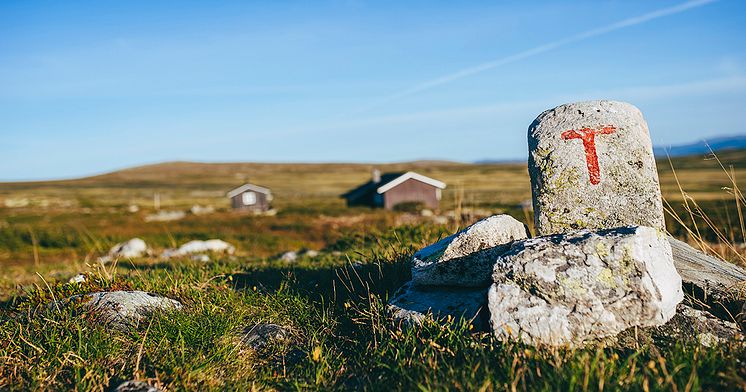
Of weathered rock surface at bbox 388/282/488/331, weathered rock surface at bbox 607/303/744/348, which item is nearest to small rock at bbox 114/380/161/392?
weathered rock surface at bbox 388/282/488/331

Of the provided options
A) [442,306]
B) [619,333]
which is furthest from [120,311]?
[619,333]

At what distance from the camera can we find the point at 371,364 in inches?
175

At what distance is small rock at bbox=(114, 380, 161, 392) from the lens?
12.7ft

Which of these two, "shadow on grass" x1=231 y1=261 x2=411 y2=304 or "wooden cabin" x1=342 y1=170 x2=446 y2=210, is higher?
"shadow on grass" x1=231 y1=261 x2=411 y2=304

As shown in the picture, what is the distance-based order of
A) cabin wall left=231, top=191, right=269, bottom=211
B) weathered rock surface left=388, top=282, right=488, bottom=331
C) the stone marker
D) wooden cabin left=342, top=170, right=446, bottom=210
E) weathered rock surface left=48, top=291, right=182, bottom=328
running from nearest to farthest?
weathered rock surface left=388, top=282, right=488, bottom=331 → weathered rock surface left=48, top=291, right=182, bottom=328 → the stone marker → wooden cabin left=342, top=170, right=446, bottom=210 → cabin wall left=231, top=191, right=269, bottom=211

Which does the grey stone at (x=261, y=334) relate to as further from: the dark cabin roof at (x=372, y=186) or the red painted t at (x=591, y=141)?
the dark cabin roof at (x=372, y=186)

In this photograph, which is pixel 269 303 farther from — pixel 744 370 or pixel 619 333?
pixel 744 370

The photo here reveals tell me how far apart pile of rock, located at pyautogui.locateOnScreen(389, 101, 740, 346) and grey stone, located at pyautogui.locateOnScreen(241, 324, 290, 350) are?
3.65 ft

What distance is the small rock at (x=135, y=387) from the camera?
3.87 meters

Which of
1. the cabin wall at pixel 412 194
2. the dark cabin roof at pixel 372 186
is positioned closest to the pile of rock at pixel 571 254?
the cabin wall at pixel 412 194

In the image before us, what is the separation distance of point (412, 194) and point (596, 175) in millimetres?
54640

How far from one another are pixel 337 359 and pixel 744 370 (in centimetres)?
295

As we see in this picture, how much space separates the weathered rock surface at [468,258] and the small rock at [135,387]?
2.67 metres

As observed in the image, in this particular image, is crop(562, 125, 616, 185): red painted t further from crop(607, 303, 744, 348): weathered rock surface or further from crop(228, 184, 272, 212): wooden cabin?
crop(228, 184, 272, 212): wooden cabin
